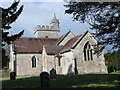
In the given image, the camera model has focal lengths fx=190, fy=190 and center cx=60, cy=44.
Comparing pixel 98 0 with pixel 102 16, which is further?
pixel 102 16

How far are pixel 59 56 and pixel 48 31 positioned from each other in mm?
23823

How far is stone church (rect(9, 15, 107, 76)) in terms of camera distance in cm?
3042

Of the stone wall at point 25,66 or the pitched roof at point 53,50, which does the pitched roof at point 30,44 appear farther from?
the pitched roof at point 53,50

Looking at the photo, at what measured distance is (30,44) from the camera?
3653cm

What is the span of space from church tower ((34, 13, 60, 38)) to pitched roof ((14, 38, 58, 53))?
15459mm

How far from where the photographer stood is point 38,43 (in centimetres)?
3762

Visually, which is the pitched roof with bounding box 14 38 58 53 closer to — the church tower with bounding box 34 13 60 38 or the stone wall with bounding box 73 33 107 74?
the stone wall with bounding box 73 33 107 74

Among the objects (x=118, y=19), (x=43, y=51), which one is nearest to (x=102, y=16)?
(x=118, y=19)

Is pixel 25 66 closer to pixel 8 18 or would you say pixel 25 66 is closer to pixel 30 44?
pixel 30 44

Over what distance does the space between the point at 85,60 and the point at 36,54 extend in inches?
375

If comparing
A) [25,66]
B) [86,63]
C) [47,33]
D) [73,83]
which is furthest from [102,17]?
[47,33]

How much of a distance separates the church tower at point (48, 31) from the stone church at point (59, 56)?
15.5 metres

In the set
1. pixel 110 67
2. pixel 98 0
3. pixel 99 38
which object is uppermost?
pixel 98 0

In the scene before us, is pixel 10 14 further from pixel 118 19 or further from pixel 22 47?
pixel 22 47
